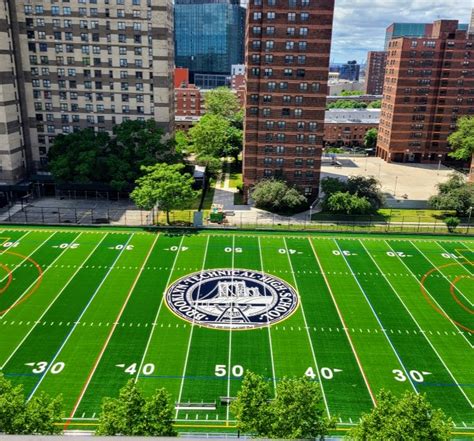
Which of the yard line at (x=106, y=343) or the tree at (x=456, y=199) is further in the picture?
the tree at (x=456, y=199)

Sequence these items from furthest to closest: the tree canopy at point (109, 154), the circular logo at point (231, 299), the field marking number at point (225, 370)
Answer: the tree canopy at point (109, 154) < the circular logo at point (231, 299) < the field marking number at point (225, 370)

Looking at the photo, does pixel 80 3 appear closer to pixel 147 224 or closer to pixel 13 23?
pixel 13 23

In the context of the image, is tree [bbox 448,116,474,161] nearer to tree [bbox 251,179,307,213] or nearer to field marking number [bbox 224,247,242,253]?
tree [bbox 251,179,307,213]

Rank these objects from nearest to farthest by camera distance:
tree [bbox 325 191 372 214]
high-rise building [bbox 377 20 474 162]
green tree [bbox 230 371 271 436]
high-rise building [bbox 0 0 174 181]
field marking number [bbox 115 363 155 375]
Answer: green tree [bbox 230 371 271 436] < field marking number [bbox 115 363 155 375] < tree [bbox 325 191 372 214] < high-rise building [bbox 0 0 174 181] < high-rise building [bbox 377 20 474 162]

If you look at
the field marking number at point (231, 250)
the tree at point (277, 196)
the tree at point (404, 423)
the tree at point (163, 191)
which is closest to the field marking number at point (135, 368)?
the tree at point (404, 423)

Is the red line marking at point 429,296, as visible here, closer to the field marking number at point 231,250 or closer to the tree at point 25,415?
the field marking number at point 231,250

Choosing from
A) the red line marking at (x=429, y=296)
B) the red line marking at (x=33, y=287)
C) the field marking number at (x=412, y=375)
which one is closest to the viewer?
the field marking number at (x=412, y=375)

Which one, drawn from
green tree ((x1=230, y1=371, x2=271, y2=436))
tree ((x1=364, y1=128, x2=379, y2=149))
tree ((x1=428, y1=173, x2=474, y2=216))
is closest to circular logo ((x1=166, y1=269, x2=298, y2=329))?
green tree ((x1=230, y1=371, x2=271, y2=436))

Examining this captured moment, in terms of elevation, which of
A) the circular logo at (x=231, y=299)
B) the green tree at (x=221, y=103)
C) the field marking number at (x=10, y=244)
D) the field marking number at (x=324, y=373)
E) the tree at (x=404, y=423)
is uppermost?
the green tree at (x=221, y=103)
